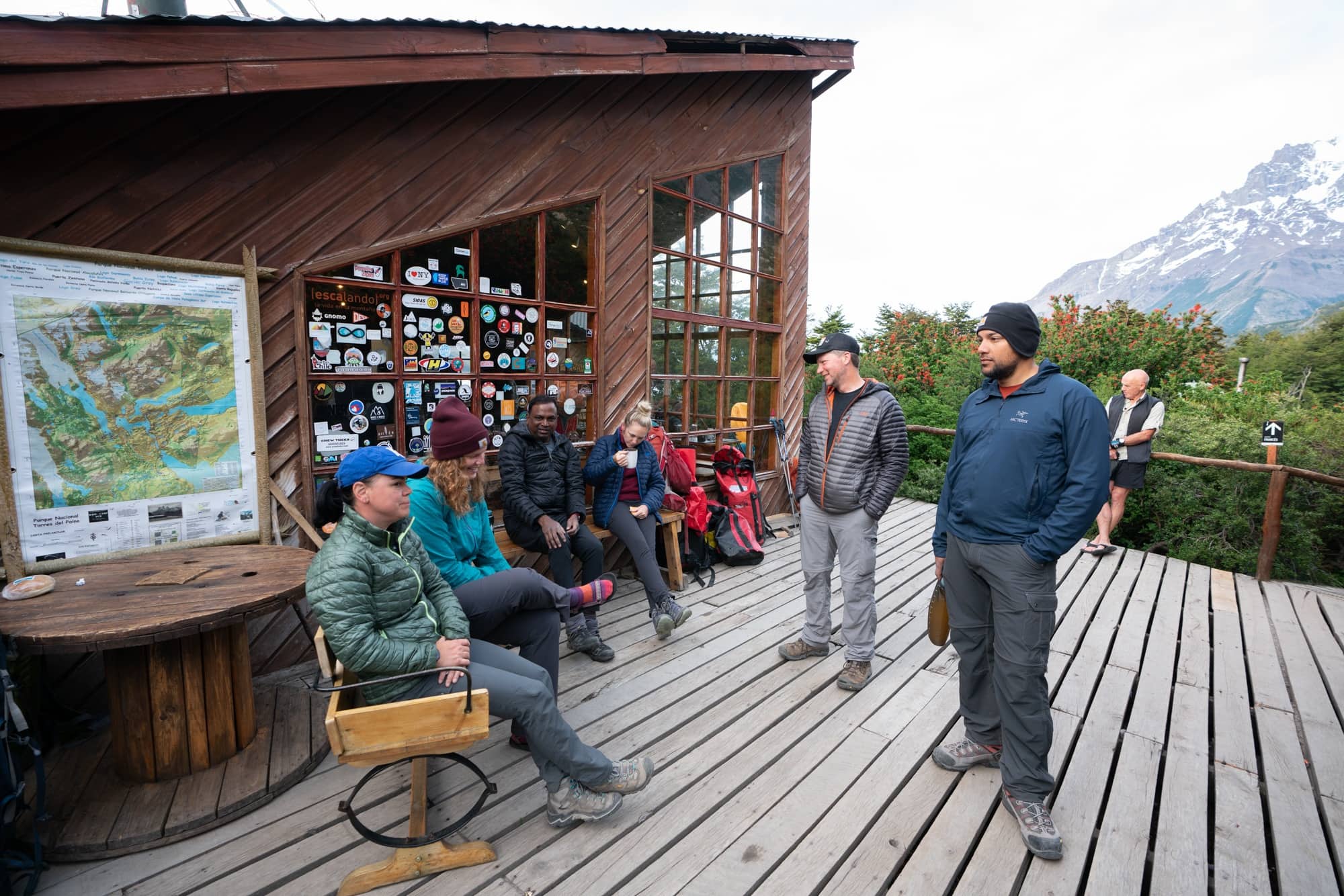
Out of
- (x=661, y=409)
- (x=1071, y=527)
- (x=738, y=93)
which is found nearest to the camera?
(x=1071, y=527)

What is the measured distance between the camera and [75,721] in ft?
8.44

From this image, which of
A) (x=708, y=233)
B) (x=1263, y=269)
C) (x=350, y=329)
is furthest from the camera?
(x=1263, y=269)

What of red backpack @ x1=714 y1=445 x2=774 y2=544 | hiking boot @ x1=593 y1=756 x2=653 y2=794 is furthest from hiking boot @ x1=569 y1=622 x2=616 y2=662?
red backpack @ x1=714 y1=445 x2=774 y2=544

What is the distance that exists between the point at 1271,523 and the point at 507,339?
6262 mm

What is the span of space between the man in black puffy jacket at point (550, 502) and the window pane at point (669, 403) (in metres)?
1.42

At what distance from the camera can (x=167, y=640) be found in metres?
2.14

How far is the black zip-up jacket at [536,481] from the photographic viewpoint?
11.7 feet

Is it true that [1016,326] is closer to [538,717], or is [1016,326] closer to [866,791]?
[866,791]

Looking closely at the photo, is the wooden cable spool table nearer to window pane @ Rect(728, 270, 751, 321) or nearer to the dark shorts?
window pane @ Rect(728, 270, 751, 321)

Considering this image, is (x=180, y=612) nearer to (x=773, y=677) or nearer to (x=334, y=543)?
(x=334, y=543)

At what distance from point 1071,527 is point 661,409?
353 cm

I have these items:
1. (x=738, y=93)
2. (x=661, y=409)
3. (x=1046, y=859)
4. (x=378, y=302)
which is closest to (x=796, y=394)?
(x=661, y=409)

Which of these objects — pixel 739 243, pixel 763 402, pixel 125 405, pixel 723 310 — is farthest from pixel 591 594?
pixel 739 243

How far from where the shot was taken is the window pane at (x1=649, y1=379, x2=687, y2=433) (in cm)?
511
